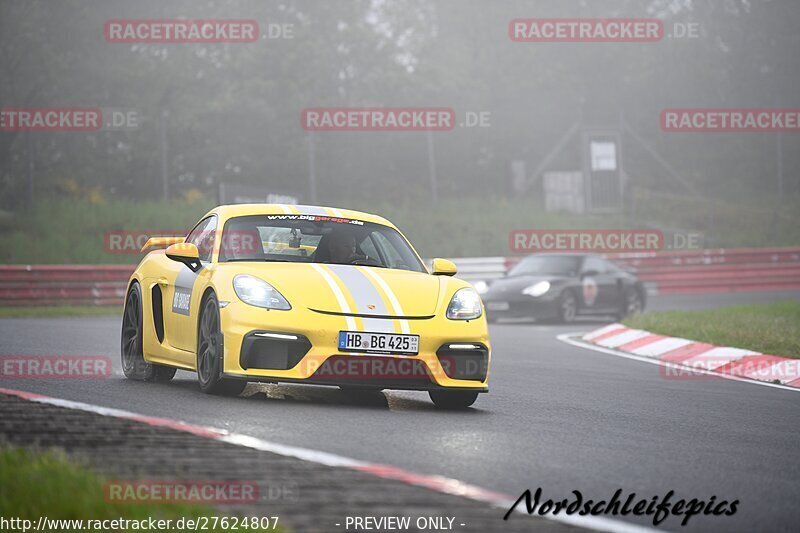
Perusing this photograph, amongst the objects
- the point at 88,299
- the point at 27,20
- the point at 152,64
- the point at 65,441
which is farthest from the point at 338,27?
the point at 65,441

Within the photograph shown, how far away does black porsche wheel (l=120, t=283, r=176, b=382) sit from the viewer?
9.74 meters

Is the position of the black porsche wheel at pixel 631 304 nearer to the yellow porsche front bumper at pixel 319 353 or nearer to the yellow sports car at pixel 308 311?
the yellow sports car at pixel 308 311

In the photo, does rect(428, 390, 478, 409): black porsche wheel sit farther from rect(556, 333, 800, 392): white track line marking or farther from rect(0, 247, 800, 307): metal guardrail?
rect(0, 247, 800, 307): metal guardrail

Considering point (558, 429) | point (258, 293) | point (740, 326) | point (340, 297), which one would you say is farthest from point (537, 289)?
point (558, 429)

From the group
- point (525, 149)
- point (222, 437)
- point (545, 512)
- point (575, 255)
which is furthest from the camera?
point (525, 149)

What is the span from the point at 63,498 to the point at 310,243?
4.97 meters

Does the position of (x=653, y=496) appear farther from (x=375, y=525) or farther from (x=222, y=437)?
(x=222, y=437)

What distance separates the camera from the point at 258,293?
8.29 m

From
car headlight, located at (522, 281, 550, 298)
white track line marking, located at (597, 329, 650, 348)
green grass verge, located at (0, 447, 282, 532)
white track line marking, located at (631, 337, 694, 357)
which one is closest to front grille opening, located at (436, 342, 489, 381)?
green grass verge, located at (0, 447, 282, 532)

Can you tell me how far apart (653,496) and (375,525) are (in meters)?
1.42

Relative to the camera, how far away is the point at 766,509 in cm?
532

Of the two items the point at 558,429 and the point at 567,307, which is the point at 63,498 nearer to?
the point at 558,429

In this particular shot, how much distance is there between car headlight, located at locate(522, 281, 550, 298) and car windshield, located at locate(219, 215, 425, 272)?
39.2 feet

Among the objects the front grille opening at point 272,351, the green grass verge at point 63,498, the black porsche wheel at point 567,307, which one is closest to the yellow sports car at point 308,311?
the front grille opening at point 272,351
